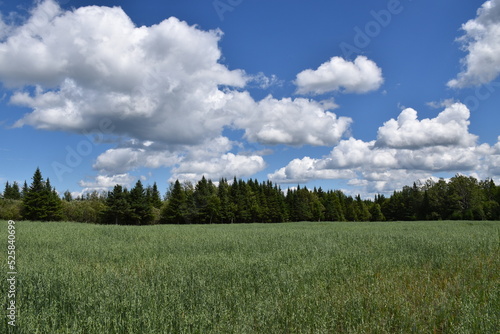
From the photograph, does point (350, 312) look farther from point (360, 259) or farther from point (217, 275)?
point (360, 259)

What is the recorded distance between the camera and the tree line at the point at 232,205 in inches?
2297

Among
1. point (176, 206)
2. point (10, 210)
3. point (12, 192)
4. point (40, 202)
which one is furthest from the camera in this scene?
point (12, 192)

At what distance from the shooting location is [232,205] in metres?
72.8

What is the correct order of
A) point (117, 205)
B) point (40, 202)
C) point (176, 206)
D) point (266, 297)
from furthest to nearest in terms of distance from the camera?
point (176, 206) → point (117, 205) → point (40, 202) → point (266, 297)

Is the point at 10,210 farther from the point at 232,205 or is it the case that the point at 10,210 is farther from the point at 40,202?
the point at 232,205

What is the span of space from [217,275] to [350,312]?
147 inches

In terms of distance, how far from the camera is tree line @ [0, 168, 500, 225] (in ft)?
191

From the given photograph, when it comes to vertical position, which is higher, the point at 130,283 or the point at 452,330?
the point at 130,283

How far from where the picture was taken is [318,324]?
5.02 meters

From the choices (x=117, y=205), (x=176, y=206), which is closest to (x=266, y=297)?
(x=117, y=205)

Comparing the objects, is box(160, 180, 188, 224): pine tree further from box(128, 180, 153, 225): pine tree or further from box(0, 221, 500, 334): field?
box(0, 221, 500, 334): field

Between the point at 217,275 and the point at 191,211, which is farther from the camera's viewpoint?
the point at 191,211

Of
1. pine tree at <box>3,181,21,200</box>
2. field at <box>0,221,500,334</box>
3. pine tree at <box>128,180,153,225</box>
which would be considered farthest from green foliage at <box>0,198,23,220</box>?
field at <box>0,221,500,334</box>

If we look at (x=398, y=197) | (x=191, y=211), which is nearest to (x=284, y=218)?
(x=191, y=211)
